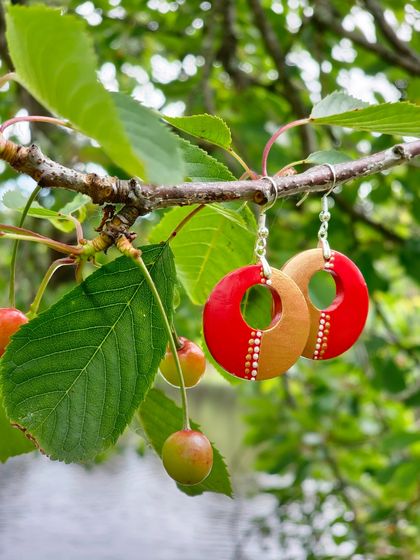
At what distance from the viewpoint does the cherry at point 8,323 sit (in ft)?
2.30

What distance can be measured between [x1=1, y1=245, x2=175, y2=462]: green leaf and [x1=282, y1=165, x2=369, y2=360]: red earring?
136mm

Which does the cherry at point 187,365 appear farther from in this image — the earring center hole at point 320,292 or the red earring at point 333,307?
the earring center hole at point 320,292

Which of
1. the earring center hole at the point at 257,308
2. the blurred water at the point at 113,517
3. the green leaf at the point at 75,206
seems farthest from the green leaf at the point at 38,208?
the blurred water at the point at 113,517

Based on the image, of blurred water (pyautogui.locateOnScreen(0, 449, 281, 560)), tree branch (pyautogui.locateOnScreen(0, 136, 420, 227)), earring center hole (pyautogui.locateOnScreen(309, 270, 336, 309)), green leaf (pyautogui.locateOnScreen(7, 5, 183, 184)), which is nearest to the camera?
green leaf (pyautogui.locateOnScreen(7, 5, 183, 184))

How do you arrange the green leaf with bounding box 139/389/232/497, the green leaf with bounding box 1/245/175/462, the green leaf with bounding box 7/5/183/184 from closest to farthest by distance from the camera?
1. the green leaf with bounding box 7/5/183/184
2. the green leaf with bounding box 1/245/175/462
3. the green leaf with bounding box 139/389/232/497

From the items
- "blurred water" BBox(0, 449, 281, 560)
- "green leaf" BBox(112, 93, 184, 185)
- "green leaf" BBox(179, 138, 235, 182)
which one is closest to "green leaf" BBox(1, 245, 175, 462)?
"green leaf" BBox(179, 138, 235, 182)

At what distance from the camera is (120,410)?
28.3 inches

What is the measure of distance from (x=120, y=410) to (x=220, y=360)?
124mm

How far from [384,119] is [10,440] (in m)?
0.55

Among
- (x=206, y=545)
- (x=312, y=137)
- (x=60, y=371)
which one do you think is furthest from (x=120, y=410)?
(x=206, y=545)

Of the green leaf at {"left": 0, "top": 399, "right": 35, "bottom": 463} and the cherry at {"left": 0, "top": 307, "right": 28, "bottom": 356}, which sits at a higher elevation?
the cherry at {"left": 0, "top": 307, "right": 28, "bottom": 356}

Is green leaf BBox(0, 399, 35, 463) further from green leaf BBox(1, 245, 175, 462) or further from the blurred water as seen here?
the blurred water

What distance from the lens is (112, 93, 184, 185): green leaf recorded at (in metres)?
0.49

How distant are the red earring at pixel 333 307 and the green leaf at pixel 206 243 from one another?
6.5 inches
